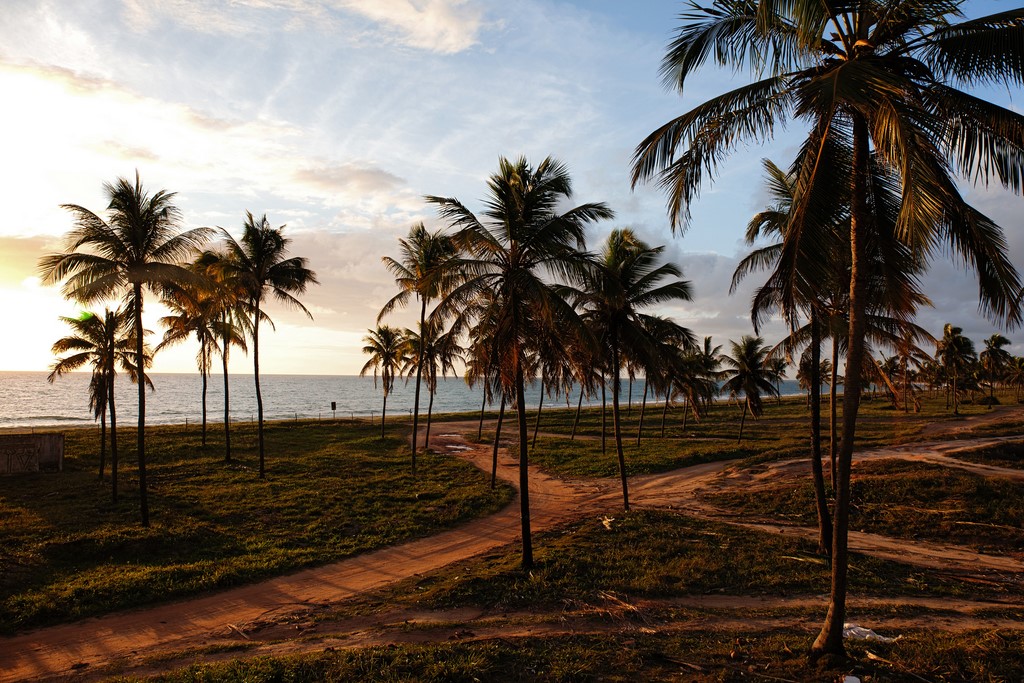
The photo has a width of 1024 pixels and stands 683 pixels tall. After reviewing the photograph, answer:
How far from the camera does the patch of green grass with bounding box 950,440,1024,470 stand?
837 inches

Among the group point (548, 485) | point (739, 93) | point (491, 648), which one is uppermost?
point (739, 93)

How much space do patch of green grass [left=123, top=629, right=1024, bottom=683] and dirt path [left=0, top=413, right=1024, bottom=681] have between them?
111 inches

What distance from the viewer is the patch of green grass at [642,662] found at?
6.94m

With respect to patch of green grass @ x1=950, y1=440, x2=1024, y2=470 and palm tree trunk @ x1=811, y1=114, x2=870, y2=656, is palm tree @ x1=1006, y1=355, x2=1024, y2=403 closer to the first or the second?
patch of green grass @ x1=950, y1=440, x2=1024, y2=470

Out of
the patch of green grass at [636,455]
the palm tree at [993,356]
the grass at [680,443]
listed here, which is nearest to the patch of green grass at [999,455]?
the grass at [680,443]

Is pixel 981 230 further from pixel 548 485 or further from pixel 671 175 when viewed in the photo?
pixel 548 485

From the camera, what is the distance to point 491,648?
802 cm

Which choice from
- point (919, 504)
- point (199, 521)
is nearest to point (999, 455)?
point (919, 504)

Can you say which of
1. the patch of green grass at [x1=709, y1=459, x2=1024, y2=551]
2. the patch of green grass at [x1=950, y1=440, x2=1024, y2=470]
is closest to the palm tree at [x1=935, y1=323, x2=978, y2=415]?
the patch of green grass at [x1=950, y1=440, x2=1024, y2=470]

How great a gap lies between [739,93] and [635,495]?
18.6 metres

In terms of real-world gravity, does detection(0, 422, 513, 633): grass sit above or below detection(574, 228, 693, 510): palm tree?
below

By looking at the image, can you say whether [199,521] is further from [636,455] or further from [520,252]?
[636,455]

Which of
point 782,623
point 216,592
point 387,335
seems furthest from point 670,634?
point 387,335

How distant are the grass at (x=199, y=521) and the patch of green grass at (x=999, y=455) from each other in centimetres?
2008
